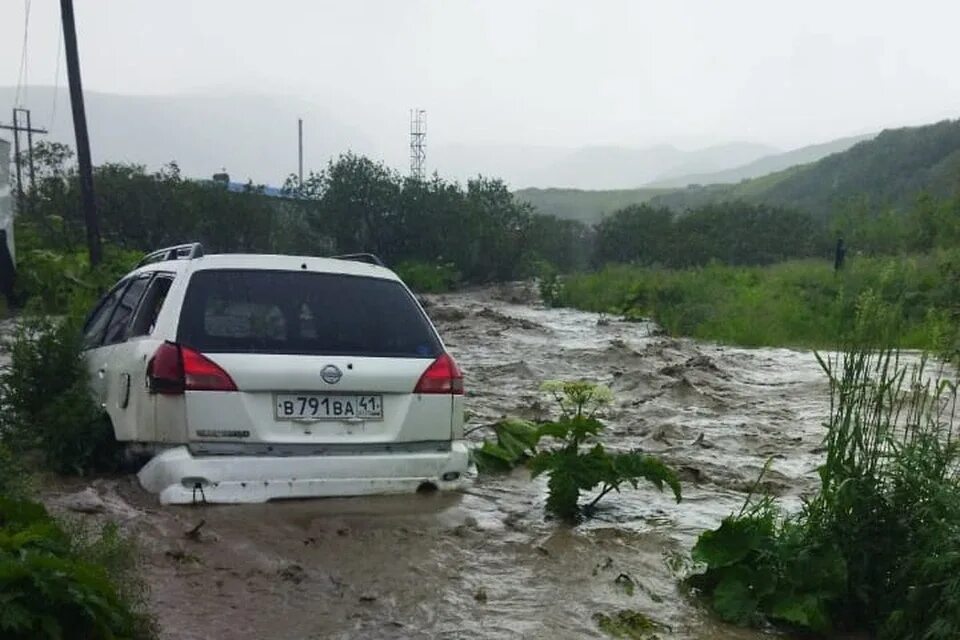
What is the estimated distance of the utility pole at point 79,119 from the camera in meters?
18.8

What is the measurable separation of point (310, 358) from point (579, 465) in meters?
1.58

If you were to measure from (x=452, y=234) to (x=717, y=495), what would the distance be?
2757 centimetres

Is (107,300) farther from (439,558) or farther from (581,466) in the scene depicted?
(581,466)

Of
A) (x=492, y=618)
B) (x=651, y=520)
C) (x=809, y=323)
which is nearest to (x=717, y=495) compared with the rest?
(x=651, y=520)

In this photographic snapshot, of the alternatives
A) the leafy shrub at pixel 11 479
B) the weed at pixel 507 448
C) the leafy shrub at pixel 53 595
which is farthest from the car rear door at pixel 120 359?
the weed at pixel 507 448

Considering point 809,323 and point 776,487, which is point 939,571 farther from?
point 809,323

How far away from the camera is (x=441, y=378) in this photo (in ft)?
17.3

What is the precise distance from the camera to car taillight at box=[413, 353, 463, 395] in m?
5.21

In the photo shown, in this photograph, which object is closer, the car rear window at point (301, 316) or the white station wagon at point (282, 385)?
the white station wagon at point (282, 385)

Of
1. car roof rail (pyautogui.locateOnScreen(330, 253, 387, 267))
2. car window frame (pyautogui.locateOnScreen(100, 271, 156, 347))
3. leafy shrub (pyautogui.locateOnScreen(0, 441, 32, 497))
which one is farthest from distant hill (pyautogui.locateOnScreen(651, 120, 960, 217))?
leafy shrub (pyautogui.locateOnScreen(0, 441, 32, 497))

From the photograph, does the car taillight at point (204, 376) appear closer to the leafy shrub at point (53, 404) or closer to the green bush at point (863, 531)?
the leafy shrub at point (53, 404)

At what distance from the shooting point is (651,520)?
5.55 metres

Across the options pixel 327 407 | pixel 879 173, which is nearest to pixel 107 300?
pixel 327 407

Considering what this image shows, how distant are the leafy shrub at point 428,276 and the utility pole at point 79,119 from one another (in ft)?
41.0
